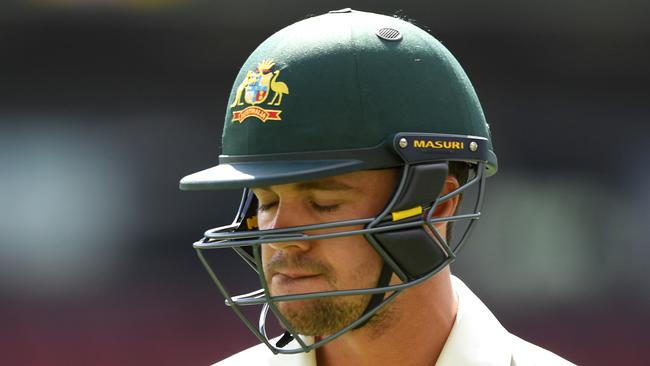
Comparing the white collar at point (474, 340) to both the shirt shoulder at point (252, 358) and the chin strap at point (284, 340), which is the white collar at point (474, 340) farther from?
the shirt shoulder at point (252, 358)

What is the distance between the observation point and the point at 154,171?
3803mm

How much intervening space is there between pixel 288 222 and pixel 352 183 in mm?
116

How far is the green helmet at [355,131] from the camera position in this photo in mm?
1477

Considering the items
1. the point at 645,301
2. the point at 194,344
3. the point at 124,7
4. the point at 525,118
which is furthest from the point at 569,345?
the point at 124,7

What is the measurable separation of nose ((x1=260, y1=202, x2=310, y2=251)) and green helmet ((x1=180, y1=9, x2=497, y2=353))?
0.03m

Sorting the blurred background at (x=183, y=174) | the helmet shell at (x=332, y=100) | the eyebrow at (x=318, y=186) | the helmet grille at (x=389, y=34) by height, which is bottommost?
the blurred background at (x=183, y=174)

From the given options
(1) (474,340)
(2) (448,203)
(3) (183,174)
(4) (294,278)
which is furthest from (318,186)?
(3) (183,174)

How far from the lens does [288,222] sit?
147cm

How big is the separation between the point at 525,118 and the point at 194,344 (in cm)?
150

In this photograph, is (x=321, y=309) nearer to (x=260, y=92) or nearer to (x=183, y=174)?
(x=260, y=92)

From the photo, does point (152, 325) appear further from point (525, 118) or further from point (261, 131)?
point (261, 131)

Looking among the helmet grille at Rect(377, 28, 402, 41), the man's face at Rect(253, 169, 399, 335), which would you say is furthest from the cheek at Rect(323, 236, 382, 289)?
the helmet grille at Rect(377, 28, 402, 41)

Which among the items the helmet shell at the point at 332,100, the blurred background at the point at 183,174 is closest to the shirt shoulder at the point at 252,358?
the helmet shell at the point at 332,100

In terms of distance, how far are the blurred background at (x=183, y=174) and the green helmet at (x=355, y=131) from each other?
2150 mm
